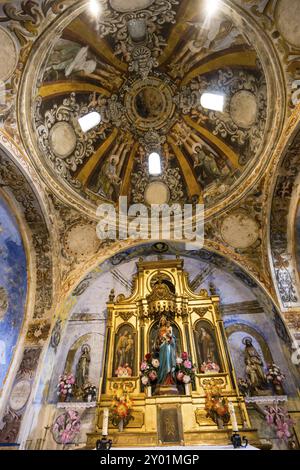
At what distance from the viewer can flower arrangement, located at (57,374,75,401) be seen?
9.10 metres

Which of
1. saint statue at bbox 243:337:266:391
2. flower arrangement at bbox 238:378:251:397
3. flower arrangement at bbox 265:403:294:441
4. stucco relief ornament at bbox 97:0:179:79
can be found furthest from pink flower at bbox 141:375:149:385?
stucco relief ornament at bbox 97:0:179:79

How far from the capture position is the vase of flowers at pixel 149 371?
8.72 meters

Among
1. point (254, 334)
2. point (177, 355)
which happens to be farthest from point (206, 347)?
point (254, 334)

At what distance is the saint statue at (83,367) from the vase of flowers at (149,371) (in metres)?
2.20

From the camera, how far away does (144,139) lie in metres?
12.5

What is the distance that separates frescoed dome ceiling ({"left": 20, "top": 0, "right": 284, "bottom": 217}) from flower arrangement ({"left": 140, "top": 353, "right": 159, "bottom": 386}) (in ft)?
21.9

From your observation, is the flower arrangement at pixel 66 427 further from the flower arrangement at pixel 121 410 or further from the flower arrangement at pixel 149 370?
the flower arrangement at pixel 149 370

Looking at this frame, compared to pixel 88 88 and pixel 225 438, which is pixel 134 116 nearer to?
pixel 88 88

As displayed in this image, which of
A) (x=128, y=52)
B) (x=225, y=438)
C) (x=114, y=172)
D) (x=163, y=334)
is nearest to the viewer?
(x=225, y=438)

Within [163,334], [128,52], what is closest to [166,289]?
[163,334]

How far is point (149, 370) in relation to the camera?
8.90m

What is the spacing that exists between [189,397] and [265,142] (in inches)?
351

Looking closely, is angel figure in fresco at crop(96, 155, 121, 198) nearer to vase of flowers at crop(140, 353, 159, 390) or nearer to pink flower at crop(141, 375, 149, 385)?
vase of flowers at crop(140, 353, 159, 390)

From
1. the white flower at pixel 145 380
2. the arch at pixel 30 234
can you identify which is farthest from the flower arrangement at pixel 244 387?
the arch at pixel 30 234
